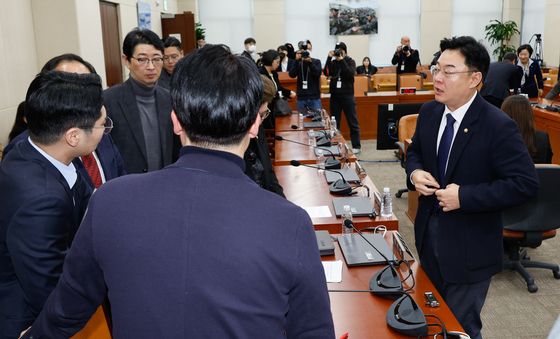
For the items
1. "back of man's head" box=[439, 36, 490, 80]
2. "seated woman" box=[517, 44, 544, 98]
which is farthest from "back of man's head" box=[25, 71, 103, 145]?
"seated woman" box=[517, 44, 544, 98]

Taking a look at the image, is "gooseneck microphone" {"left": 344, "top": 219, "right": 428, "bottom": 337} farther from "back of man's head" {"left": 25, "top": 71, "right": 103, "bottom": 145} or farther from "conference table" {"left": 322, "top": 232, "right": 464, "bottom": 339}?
"back of man's head" {"left": 25, "top": 71, "right": 103, "bottom": 145}

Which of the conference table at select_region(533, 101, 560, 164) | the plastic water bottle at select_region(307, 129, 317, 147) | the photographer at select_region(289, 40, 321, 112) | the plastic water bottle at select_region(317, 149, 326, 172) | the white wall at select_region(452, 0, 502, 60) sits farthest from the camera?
the white wall at select_region(452, 0, 502, 60)

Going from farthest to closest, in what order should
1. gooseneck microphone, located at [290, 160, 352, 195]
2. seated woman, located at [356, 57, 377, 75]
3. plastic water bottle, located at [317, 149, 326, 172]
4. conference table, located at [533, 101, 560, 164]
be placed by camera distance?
seated woman, located at [356, 57, 377, 75], conference table, located at [533, 101, 560, 164], plastic water bottle, located at [317, 149, 326, 172], gooseneck microphone, located at [290, 160, 352, 195]

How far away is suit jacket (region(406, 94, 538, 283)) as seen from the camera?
201 centimetres

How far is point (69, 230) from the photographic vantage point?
1524 mm

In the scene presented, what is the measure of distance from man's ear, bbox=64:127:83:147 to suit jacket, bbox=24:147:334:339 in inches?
28.2

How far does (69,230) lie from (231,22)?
41.8 feet

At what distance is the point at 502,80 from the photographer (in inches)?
273

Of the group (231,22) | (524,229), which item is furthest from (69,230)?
(231,22)

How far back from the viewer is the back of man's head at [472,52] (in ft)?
7.04

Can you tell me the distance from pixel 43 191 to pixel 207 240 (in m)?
0.77

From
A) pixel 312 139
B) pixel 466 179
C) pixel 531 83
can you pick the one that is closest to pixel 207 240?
pixel 466 179

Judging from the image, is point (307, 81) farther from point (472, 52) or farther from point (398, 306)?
point (398, 306)

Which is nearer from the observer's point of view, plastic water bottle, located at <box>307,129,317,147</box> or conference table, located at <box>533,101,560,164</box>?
plastic water bottle, located at <box>307,129,317,147</box>
